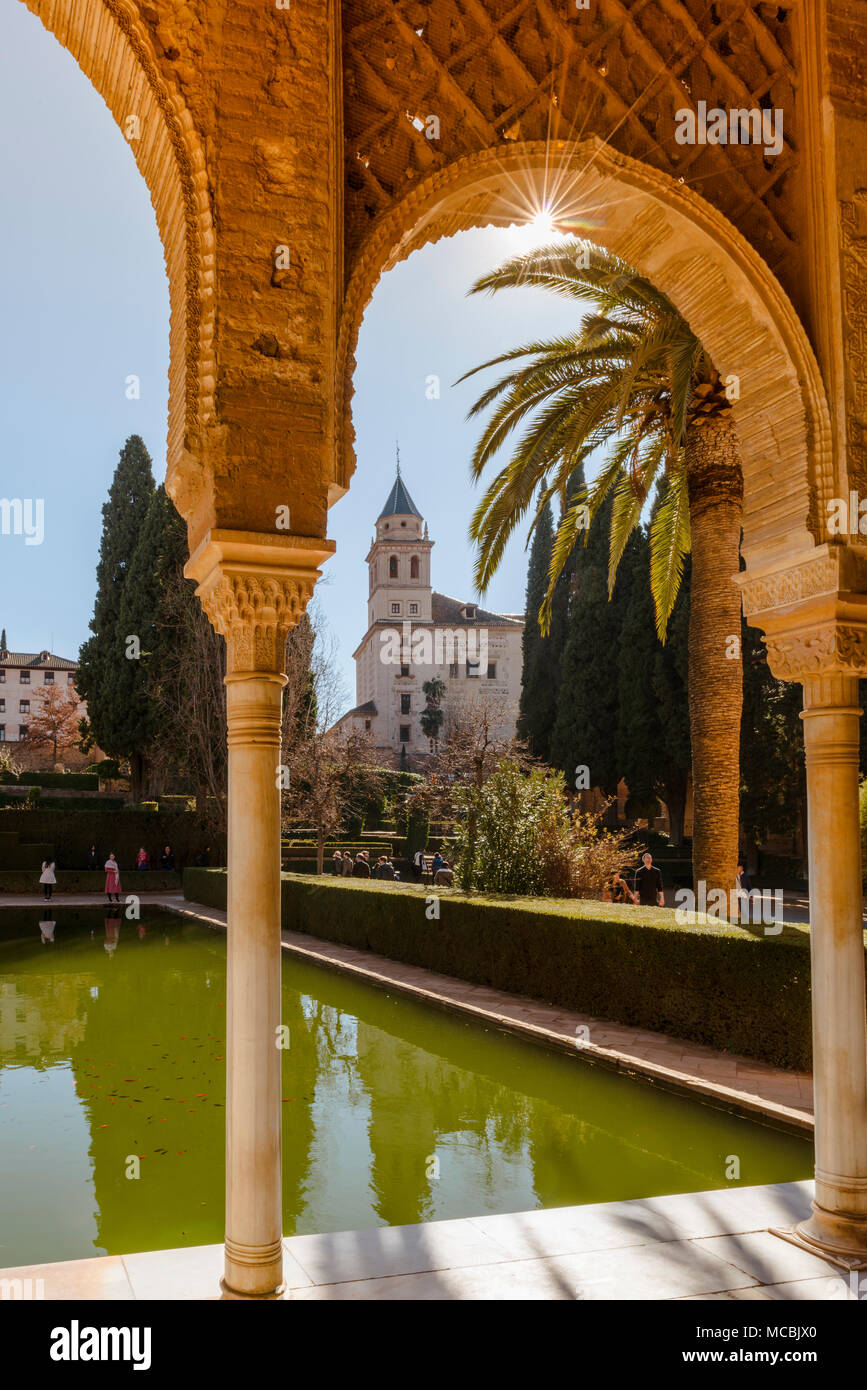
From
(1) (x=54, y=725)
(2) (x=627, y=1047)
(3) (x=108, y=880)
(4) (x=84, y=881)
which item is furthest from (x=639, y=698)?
(1) (x=54, y=725)

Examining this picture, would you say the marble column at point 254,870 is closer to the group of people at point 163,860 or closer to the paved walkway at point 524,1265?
the paved walkway at point 524,1265

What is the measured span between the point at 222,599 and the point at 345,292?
3.93 feet

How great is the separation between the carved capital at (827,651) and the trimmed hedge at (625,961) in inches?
128

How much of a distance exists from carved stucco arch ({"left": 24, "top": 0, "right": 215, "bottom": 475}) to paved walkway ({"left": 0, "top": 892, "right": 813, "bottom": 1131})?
493 centimetres

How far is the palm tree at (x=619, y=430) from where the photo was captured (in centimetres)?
897

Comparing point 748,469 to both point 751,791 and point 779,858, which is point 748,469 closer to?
point 751,791

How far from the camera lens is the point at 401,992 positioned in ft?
34.8

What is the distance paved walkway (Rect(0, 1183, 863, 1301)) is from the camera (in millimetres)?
3469

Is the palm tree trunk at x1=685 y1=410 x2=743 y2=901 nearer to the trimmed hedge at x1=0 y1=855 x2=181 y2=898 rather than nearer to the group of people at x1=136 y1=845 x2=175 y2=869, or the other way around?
the trimmed hedge at x1=0 y1=855 x2=181 y2=898

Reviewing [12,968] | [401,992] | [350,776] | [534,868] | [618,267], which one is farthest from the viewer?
[350,776]

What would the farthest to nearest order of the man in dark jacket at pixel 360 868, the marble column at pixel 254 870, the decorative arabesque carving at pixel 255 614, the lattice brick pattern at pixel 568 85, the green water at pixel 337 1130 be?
1. the man in dark jacket at pixel 360 868
2. the green water at pixel 337 1130
3. the lattice brick pattern at pixel 568 85
4. the decorative arabesque carving at pixel 255 614
5. the marble column at pixel 254 870

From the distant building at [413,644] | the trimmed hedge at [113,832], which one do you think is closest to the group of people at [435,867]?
the trimmed hedge at [113,832]

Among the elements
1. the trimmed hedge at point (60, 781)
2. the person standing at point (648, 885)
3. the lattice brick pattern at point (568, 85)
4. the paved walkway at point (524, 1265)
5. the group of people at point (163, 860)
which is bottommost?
the group of people at point (163, 860)

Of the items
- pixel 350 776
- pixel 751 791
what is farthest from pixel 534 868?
pixel 751 791
